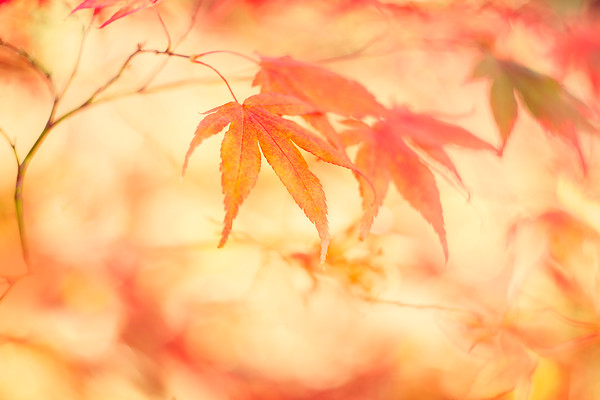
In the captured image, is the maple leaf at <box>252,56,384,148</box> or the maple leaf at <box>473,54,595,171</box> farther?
the maple leaf at <box>473,54,595,171</box>

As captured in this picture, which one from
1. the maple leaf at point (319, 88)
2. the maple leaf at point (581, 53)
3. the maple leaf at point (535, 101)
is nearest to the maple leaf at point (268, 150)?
the maple leaf at point (319, 88)

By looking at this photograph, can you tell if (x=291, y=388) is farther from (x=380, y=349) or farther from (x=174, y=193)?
(x=174, y=193)

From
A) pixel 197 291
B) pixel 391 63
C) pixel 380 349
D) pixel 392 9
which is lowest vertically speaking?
pixel 380 349

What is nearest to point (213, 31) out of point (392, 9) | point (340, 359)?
point (392, 9)

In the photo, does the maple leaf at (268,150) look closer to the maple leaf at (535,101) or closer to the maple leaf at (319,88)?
the maple leaf at (319,88)

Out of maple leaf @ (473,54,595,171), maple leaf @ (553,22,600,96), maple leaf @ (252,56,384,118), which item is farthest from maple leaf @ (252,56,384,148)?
maple leaf @ (553,22,600,96)

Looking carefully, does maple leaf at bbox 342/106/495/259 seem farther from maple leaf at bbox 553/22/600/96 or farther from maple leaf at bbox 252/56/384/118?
maple leaf at bbox 553/22/600/96
